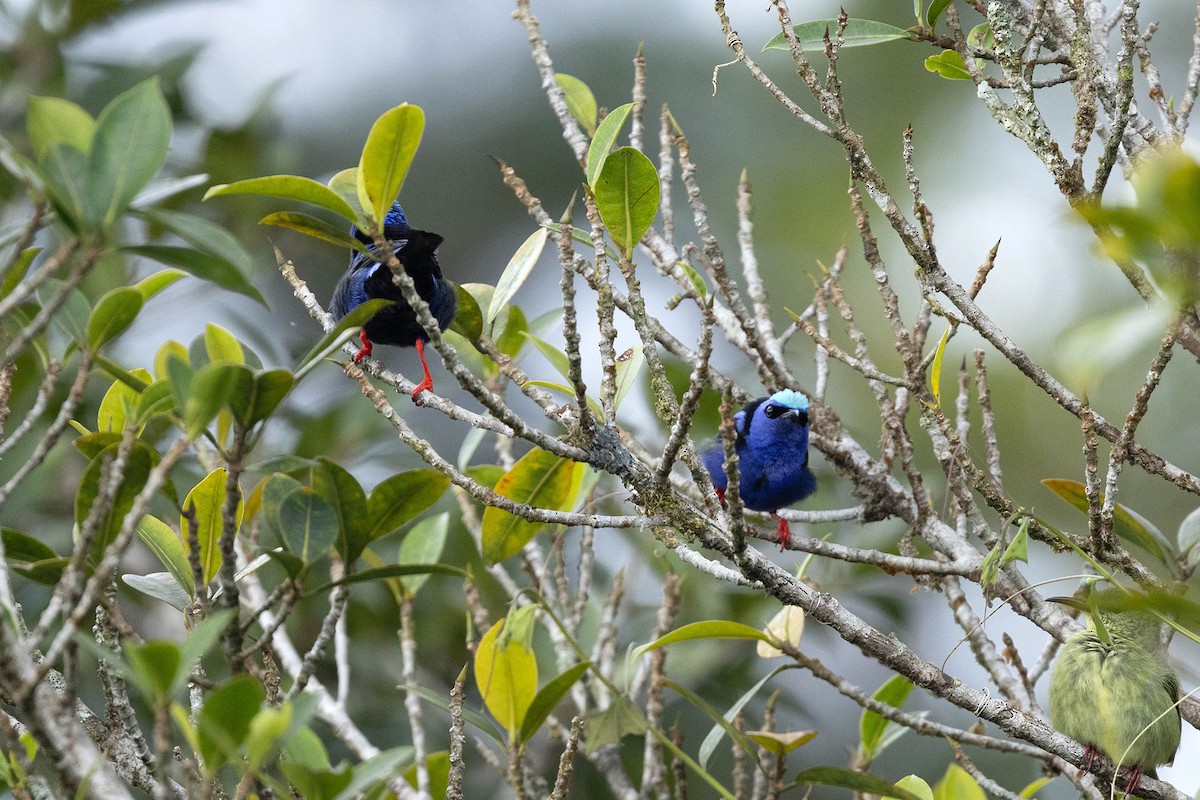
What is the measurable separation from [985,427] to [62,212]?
6.81 feet

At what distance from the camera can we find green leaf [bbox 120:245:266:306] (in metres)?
1.45

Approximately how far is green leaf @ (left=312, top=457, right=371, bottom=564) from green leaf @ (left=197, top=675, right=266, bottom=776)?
1.89 ft

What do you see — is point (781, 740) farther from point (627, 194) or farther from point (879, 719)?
point (627, 194)

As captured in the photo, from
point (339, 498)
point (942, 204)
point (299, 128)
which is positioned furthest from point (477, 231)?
point (339, 498)

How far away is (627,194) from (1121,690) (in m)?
1.56

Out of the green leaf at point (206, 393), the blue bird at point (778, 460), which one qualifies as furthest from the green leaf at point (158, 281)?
the blue bird at point (778, 460)

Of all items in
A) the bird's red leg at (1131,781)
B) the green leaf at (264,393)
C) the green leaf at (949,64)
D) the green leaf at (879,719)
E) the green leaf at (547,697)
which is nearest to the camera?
the green leaf at (264,393)

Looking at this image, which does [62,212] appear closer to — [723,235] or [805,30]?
[805,30]

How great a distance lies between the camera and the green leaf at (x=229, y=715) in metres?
1.31

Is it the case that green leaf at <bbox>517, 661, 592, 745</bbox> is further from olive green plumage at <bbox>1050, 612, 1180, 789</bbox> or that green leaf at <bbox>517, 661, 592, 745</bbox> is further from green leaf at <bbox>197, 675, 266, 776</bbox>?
olive green plumage at <bbox>1050, 612, 1180, 789</bbox>

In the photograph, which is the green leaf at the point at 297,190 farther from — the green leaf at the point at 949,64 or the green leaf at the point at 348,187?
the green leaf at the point at 949,64

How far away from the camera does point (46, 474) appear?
3922 mm

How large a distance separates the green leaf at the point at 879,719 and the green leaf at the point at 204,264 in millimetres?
1780

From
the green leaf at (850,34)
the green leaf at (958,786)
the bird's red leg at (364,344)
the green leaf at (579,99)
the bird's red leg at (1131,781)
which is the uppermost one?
the green leaf at (850,34)
